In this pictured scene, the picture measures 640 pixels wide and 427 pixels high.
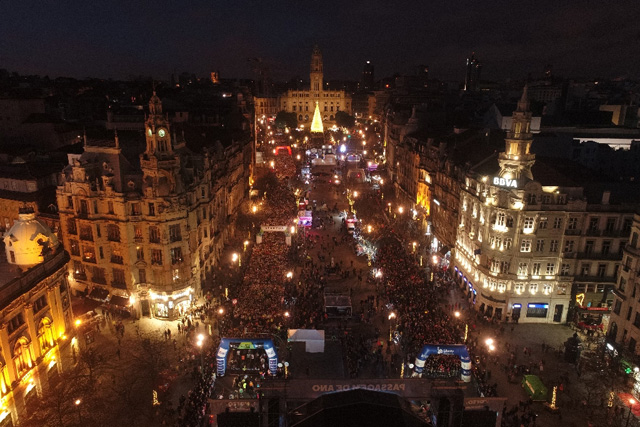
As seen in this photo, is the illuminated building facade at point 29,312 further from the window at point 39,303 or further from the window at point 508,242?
the window at point 508,242

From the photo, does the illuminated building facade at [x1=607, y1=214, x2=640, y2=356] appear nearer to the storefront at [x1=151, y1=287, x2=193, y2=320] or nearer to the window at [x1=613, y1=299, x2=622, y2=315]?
the window at [x1=613, y1=299, x2=622, y2=315]

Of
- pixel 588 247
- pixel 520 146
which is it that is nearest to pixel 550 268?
pixel 588 247

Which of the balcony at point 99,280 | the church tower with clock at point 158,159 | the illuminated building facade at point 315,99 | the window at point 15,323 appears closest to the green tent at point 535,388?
the church tower with clock at point 158,159

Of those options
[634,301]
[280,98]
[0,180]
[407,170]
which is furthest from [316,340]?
[280,98]

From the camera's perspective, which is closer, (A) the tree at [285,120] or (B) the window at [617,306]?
(B) the window at [617,306]

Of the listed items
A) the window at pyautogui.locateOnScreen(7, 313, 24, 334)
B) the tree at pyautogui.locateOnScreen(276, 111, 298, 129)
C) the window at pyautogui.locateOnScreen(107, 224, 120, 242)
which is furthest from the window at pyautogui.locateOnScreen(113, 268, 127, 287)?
the tree at pyautogui.locateOnScreen(276, 111, 298, 129)
